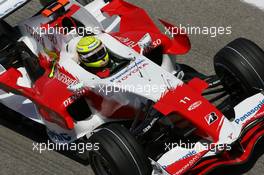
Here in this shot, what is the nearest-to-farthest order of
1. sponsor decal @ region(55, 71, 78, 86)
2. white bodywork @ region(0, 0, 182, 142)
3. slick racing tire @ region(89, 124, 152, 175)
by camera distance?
slick racing tire @ region(89, 124, 152, 175) < white bodywork @ region(0, 0, 182, 142) < sponsor decal @ region(55, 71, 78, 86)

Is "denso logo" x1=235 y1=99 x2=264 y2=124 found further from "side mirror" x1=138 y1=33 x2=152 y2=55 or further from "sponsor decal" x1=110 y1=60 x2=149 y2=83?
"side mirror" x1=138 y1=33 x2=152 y2=55

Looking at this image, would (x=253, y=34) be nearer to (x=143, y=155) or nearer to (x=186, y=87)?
(x=186, y=87)

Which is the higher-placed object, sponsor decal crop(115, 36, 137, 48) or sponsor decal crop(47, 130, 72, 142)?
sponsor decal crop(115, 36, 137, 48)

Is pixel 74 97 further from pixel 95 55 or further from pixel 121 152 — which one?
pixel 121 152

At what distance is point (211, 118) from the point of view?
736 cm

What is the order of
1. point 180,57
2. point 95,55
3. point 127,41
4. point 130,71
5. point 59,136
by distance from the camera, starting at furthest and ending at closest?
point 180,57 < point 127,41 < point 59,136 < point 95,55 < point 130,71

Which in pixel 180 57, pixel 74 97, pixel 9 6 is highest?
pixel 9 6

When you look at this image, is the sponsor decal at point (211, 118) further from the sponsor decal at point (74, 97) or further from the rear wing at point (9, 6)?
the rear wing at point (9, 6)

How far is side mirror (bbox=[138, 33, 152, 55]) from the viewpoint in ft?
27.7

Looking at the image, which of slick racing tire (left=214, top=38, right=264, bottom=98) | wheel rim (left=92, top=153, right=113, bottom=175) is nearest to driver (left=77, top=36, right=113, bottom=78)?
wheel rim (left=92, top=153, right=113, bottom=175)

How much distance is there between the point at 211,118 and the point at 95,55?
1677 mm

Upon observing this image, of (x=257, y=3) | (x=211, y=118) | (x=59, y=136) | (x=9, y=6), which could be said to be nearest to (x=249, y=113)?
(x=211, y=118)

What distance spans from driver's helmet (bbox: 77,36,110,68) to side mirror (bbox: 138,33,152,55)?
52 centimetres

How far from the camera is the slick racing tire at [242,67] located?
26.0 ft
